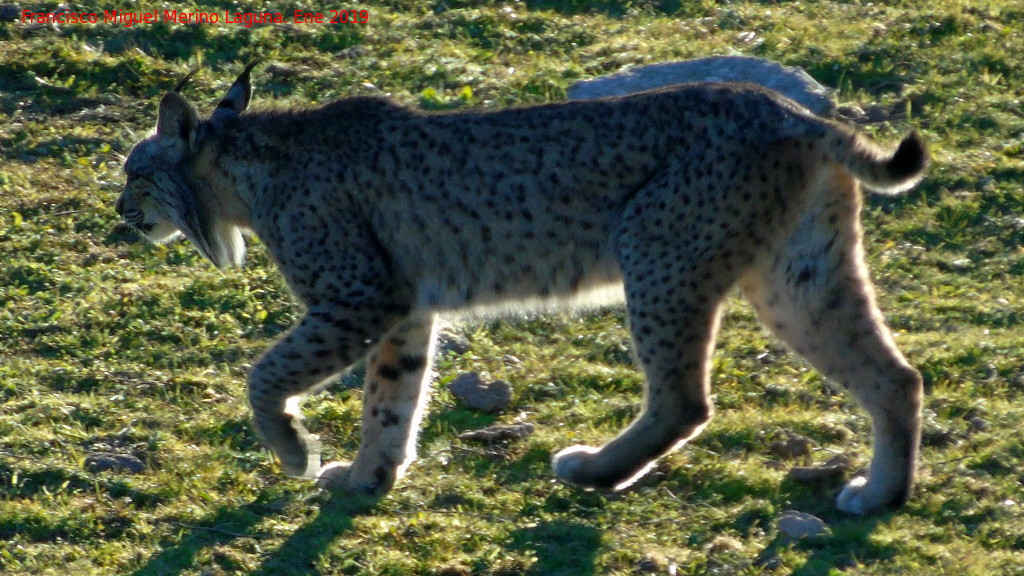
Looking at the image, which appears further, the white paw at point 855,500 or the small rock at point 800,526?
the white paw at point 855,500

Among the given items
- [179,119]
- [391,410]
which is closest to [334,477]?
[391,410]

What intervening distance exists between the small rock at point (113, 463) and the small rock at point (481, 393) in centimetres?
137

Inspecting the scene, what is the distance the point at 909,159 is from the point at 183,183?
2.87 metres

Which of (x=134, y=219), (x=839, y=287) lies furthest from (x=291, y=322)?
(x=839, y=287)

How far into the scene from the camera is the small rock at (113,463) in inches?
225

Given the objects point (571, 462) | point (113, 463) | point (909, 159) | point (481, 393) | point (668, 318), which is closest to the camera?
point (909, 159)

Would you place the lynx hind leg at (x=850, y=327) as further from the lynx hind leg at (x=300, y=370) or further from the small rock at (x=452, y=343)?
the small rock at (x=452, y=343)

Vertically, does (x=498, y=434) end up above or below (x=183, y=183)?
below

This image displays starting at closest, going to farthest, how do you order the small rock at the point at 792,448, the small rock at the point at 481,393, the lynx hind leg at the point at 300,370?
1. the lynx hind leg at the point at 300,370
2. the small rock at the point at 792,448
3. the small rock at the point at 481,393

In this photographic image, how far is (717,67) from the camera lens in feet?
30.0

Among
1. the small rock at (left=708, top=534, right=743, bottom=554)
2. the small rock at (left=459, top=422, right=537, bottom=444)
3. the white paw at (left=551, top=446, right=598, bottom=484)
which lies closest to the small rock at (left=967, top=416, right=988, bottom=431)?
the small rock at (left=708, top=534, right=743, bottom=554)

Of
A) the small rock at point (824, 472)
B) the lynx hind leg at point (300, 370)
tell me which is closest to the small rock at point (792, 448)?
the small rock at point (824, 472)

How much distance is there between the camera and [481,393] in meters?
6.41

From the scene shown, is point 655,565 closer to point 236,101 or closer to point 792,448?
point 792,448
